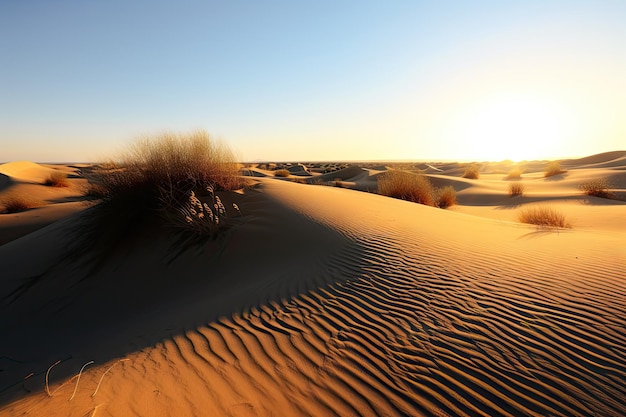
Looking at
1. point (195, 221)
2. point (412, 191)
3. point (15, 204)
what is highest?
point (195, 221)

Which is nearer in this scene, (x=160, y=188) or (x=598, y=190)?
(x=160, y=188)

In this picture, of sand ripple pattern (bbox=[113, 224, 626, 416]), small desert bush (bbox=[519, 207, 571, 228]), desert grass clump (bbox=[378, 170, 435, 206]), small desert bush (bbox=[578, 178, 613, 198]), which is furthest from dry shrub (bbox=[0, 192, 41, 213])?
small desert bush (bbox=[578, 178, 613, 198])

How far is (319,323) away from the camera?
9.24ft

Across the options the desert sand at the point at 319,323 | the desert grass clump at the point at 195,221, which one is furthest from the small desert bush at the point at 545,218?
the desert grass clump at the point at 195,221

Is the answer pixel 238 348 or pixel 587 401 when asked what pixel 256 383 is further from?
pixel 587 401

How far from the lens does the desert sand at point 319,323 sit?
1960 mm

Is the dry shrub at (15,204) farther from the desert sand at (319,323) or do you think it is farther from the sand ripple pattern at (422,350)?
the sand ripple pattern at (422,350)

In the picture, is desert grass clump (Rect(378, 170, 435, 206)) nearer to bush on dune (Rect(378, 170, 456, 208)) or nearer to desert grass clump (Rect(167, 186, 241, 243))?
bush on dune (Rect(378, 170, 456, 208))

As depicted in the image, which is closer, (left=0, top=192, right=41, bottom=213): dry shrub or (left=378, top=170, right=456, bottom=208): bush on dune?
(left=378, top=170, right=456, bottom=208): bush on dune

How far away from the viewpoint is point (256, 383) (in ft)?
6.93

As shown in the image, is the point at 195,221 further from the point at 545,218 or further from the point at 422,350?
the point at 545,218

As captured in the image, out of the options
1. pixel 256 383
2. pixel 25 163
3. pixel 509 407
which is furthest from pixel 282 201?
pixel 25 163

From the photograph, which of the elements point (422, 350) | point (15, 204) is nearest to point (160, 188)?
point (422, 350)

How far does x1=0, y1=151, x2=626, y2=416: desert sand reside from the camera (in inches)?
77.2
